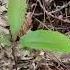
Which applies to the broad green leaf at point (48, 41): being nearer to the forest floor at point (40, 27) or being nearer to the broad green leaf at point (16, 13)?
the broad green leaf at point (16, 13)

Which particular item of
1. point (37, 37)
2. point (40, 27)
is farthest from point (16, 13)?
point (40, 27)

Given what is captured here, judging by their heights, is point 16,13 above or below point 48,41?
above

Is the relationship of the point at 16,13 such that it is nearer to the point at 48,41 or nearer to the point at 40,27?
the point at 48,41

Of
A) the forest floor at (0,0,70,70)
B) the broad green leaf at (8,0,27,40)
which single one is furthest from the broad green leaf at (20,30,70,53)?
the forest floor at (0,0,70,70)

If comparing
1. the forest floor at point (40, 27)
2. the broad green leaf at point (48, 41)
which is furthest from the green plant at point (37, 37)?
the forest floor at point (40, 27)

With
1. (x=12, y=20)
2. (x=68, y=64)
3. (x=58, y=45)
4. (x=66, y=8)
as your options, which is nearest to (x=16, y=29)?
(x=12, y=20)

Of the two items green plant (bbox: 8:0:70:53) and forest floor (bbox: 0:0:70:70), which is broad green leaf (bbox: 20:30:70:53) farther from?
forest floor (bbox: 0:0:70:70)
